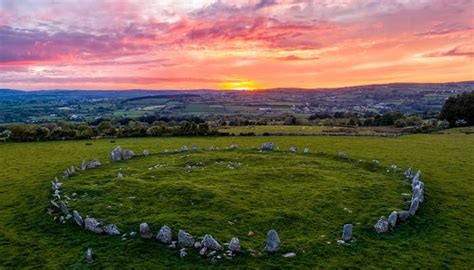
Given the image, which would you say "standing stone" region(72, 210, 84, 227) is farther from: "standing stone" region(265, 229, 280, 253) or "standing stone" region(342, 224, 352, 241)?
"standing stone" region(342, 224, 352, 241)

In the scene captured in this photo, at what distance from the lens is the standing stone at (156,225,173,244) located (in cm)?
1594

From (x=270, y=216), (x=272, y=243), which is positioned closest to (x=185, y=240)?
(x=272, y=243)

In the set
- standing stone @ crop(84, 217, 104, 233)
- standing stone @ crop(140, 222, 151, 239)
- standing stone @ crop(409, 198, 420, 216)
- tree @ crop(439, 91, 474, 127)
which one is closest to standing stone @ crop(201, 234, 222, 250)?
standing stone @ crop(140, 222, 151, 239)

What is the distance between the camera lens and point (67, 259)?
597 inches

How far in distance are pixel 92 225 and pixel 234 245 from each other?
756 centimetres

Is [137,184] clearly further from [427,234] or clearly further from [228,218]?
[427,234]

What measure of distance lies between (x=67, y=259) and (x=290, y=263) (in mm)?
9309

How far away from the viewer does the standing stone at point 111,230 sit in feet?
56.1

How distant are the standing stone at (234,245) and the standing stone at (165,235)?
285 centimetres

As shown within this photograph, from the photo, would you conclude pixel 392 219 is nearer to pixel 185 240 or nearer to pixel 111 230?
pixel 185 240

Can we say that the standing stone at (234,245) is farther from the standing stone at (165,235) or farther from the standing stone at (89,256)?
the standing stone at (89,256)

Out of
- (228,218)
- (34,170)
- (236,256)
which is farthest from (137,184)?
(34,170)

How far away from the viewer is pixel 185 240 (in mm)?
15602

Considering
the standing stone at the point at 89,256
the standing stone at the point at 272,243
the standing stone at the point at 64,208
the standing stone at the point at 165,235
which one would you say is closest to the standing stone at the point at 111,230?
the standing stone at the point at 89,256
